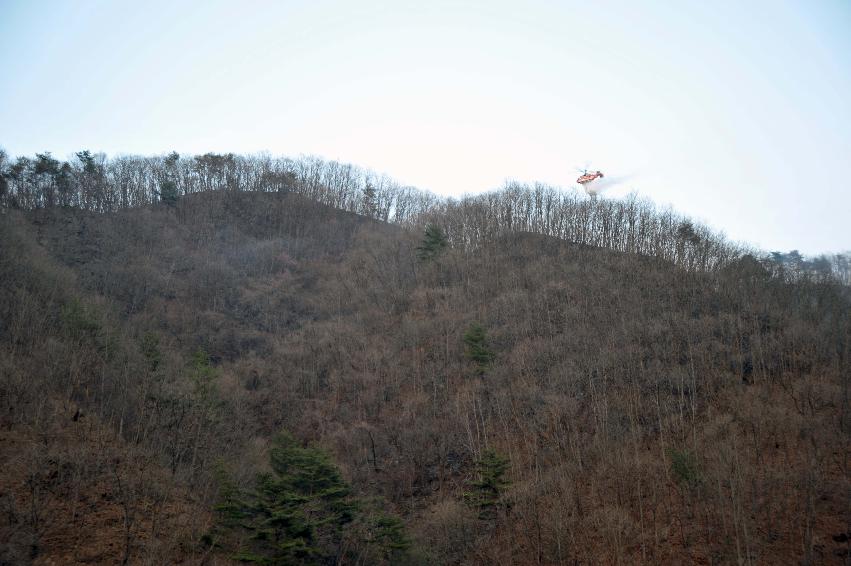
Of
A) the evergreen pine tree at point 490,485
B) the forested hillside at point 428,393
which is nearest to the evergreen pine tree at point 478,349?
the forested hillside at point 428,393

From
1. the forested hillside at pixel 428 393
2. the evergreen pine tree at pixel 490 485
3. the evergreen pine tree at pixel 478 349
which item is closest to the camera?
the forested hillside at pixel 428 393

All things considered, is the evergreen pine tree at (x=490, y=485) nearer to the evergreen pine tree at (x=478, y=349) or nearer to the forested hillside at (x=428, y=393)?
the forested hillside at (x=428, y=393)

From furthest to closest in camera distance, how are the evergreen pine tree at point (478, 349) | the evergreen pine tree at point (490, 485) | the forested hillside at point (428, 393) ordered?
the evergreen pine tree at point (478, 349), the evergreen pine tree at point (490, 485), the forested hillside at point (428, 393)

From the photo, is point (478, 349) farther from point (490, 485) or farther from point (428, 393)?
point (490, 485)

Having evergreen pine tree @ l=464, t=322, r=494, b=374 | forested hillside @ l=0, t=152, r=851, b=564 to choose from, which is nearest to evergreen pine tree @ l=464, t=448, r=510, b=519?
forested hillside @ l=0, t=152, r=851, b=564

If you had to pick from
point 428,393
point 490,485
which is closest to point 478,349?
point 428,393

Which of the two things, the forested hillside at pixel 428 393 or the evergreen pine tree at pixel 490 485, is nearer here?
the forested hillside at pixel 428 393

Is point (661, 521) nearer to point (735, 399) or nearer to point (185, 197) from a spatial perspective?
point (735, 399)

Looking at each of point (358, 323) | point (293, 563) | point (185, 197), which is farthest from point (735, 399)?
point (185, 197)

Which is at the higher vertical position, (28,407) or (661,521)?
(28,407)
